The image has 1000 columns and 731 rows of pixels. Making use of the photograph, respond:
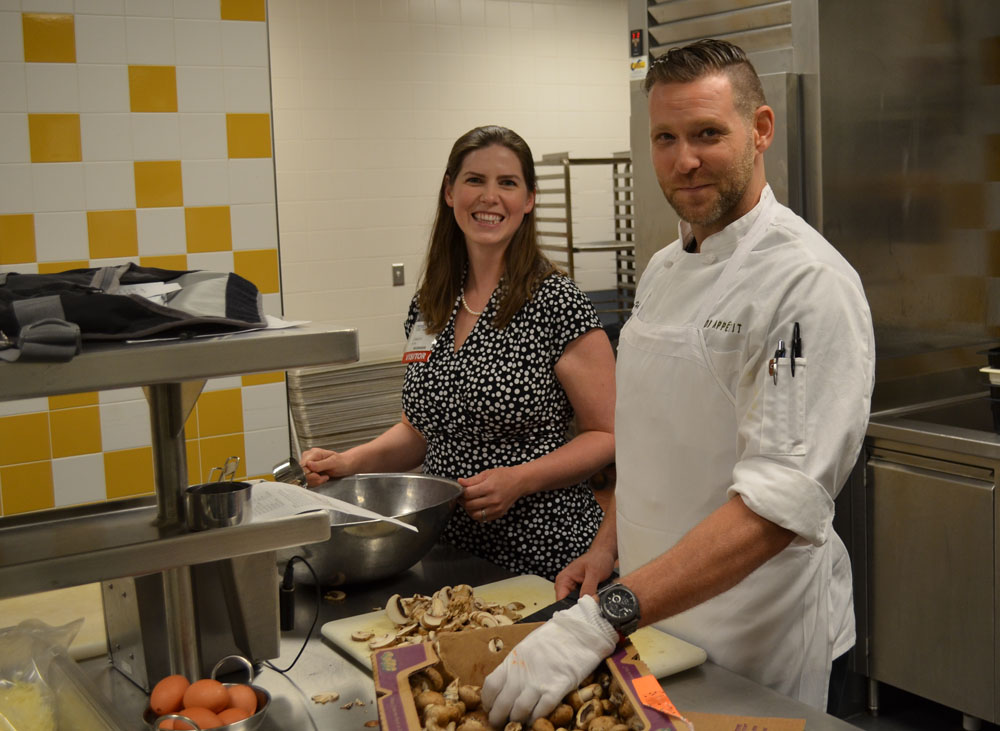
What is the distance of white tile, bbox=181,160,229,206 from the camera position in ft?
10.7

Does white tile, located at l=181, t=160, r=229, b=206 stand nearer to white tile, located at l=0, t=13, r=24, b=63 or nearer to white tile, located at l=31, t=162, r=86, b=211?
white tile, located at l=31, t=162, r=86, b=211

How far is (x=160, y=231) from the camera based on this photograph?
3236mm

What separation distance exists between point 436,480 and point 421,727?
37.3 inches

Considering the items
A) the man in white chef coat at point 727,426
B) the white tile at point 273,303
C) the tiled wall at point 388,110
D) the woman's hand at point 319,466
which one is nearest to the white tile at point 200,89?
the white tile at point 273,303

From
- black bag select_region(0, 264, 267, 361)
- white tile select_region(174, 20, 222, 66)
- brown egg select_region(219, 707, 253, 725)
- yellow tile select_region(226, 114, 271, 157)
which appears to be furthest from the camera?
yellow tile select_region(226, 114, 271, 157)

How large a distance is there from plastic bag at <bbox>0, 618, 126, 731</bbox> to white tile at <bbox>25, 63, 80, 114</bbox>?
2001mm

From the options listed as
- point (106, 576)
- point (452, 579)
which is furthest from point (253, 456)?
point (106, 576)

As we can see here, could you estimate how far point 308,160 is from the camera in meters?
5.15

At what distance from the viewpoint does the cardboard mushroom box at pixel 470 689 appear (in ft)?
3.92

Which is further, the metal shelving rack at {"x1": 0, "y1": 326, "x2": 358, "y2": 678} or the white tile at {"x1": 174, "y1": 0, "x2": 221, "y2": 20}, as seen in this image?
the white tile at {"x1": 174, "y1": 0, "x2": 221, "y2": 20}

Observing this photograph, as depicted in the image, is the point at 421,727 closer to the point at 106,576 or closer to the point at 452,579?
the point at 106,576

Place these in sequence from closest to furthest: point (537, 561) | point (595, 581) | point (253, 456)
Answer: point (595, 581) < point (537, 561) < point (253, 456)

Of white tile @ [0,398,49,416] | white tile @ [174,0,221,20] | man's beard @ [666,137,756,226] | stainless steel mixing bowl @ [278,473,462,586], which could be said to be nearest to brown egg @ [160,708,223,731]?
stainless steel mixing bowl @ [278,473,462,586]

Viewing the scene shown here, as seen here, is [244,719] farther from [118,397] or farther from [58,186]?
[58,186]
